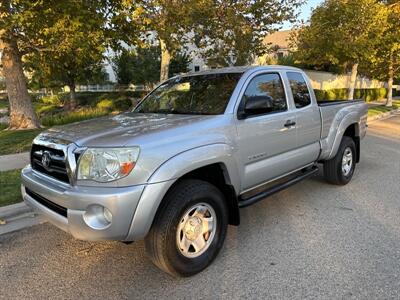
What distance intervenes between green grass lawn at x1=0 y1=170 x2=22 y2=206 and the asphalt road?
880 mm

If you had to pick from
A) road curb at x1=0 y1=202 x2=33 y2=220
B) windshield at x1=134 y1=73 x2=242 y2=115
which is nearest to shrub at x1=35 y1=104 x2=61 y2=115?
road curb at x1=0 y1=202 x2=33 y2=220

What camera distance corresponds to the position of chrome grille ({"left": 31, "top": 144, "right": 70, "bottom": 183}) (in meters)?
3.31

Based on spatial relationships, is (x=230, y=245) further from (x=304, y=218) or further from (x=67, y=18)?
(x=67, y=18)

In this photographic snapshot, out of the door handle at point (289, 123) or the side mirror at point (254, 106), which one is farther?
the door handle at point (289, 123)

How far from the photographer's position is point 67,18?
8125 millimetres

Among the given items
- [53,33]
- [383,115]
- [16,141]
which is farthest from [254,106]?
[383,115]

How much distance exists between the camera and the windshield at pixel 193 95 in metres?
4.14

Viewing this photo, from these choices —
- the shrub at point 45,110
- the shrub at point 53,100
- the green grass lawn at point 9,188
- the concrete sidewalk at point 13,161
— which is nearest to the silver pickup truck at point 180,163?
the green grass lawn at point 9,188

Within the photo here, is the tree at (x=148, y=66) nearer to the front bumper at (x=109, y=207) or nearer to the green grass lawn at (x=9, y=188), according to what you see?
the green grass lawn at (x=9, y=188)

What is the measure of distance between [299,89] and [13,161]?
5.85 meters

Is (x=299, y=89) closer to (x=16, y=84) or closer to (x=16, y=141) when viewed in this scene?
(x=16, y=141)

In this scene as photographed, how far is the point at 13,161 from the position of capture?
25.5ft

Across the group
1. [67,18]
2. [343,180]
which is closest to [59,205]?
[343,180]

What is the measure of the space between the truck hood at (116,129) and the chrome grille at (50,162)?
0.11m
